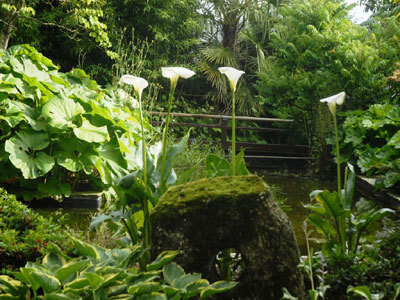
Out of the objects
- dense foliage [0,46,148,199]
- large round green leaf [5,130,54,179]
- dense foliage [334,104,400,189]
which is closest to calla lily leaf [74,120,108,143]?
dense foliage [0,46,148,199]

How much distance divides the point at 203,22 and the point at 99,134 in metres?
9.01

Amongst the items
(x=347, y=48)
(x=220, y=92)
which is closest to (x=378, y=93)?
(x=347, y=48)

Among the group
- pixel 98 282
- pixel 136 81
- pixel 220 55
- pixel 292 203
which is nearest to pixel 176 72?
pixel 136 81

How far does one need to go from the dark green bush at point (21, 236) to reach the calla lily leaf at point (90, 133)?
1.51 m

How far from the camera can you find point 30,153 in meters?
3.80

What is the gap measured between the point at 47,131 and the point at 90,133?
41 centimetres

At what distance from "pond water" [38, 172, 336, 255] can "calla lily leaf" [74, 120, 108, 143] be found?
2.19 ft

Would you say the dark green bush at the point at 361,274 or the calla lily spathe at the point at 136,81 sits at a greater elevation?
the calla lily spathe at the point at 136,81

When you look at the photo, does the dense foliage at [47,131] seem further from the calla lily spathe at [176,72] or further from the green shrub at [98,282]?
the green shrub at [98,282]

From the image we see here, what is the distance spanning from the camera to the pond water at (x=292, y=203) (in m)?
3.62

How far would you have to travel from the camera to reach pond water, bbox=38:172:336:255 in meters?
3.62

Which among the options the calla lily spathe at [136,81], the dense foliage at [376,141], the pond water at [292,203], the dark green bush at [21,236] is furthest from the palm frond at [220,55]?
the dark green bush at [21,236]

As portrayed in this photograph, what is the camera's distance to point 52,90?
4090mm

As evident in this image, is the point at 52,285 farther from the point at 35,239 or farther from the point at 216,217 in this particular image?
the point at 216,217
